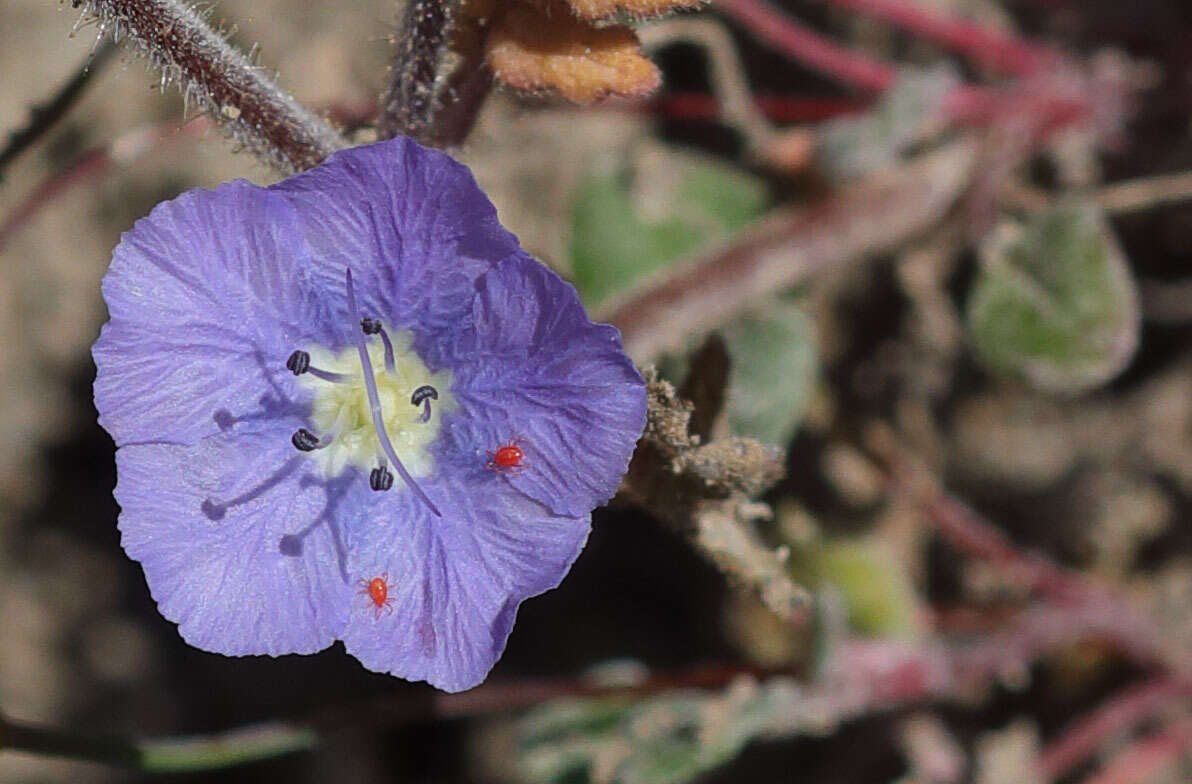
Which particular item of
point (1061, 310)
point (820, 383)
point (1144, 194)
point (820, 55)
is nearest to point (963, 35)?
point (820, 55)

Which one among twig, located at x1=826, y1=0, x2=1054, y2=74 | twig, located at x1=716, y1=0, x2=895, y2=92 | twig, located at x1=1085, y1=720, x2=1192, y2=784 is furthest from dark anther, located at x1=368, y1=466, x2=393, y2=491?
twig, located at x1=1085, y1=720, x2=1192, y2=784

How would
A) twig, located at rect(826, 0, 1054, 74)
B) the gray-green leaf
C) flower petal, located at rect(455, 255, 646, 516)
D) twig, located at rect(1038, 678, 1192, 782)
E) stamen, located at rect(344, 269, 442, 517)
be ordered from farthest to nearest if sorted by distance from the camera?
twig, located at rect(826, 0, 1054, 74) → twig, located at rect(1038, 678, 1192, 782) → the gray-green leaf → stamen, located at rect(344, 269, 442, 517) → flower petal, located at rect(455, 255, 646, 516)

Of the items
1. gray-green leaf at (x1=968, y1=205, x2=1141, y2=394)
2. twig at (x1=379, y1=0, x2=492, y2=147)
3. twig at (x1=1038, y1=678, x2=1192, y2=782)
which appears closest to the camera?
twig at (x1=379, y1=0, x2=492, y2=147)

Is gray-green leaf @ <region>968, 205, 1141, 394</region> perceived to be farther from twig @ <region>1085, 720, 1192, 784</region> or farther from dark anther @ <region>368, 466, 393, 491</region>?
dark anther @ <region>368, 466, 393, 491</region>

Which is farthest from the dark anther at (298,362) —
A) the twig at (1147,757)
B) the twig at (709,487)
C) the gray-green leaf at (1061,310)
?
the twig at (1147,757)

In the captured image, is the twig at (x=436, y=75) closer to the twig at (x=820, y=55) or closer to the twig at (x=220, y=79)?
the twig at (x=220, y=79)

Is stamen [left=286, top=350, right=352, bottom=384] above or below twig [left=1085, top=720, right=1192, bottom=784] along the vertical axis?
below

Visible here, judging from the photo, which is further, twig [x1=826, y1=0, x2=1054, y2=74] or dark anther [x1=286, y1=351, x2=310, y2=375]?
twig [x1=826, y1=0, x2=1054, y2=74]
